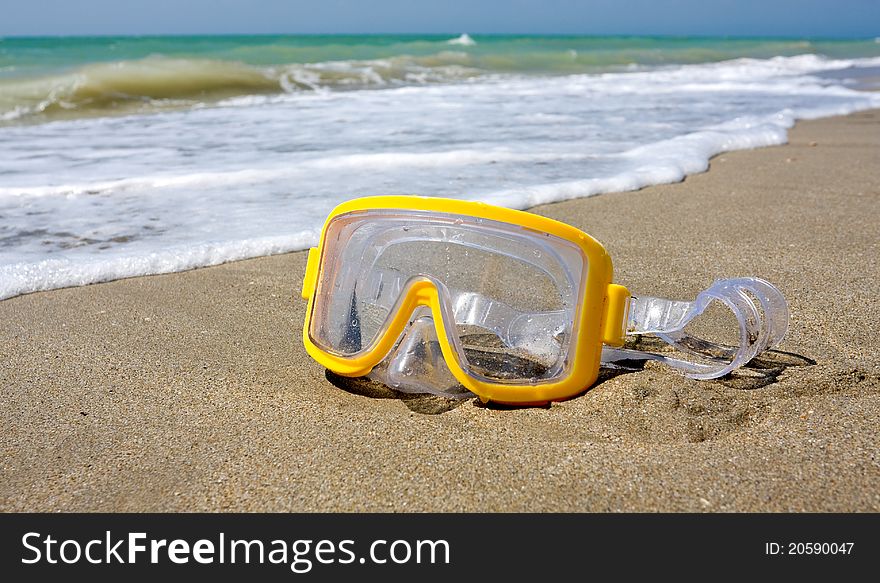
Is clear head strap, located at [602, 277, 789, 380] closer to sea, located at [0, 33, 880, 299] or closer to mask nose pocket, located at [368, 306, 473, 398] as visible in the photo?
mask nose pocket, located at [368, 306, 473, 398]

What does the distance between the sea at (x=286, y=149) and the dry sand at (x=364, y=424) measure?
0.72m

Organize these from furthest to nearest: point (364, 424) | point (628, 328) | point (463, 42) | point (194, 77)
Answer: point (463, 42)
point (194, 77)
point (628, 328)
point (364, 424)

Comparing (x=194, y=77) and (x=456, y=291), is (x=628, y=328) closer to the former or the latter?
(x=456, y=291)

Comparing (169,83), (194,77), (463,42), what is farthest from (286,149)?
(463,42)

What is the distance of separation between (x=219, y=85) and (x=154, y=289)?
10846 millimetres

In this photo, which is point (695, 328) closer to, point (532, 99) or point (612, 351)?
point (612, 351)

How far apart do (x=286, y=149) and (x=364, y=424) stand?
4.39 meters

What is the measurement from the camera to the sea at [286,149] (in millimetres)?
3613

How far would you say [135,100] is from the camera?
11.2 metres

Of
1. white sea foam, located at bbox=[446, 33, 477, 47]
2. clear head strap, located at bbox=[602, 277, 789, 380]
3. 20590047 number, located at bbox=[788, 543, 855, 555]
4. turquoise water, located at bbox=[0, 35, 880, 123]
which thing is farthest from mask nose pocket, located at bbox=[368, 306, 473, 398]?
white sea foam, located at bbox=[446, 33, 477, 47]

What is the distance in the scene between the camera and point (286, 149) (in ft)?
19.6

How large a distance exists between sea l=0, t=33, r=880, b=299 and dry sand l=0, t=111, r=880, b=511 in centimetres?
72

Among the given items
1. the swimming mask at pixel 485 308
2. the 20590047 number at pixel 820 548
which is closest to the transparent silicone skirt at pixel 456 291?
the swimming mask at pixel 485 308

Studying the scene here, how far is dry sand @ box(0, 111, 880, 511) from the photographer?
1.61 metres
